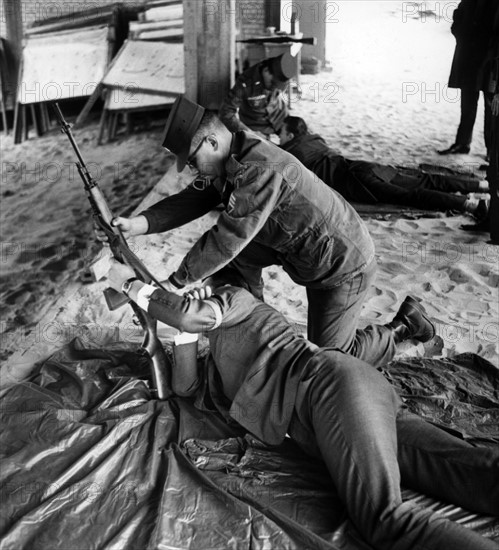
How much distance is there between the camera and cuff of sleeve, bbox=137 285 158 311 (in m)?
2.66

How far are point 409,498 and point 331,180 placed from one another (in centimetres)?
370

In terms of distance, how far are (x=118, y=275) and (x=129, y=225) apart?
1.47ft

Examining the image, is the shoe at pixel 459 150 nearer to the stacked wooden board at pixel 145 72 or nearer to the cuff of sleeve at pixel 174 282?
the stacked wooden board at pixel 145 72

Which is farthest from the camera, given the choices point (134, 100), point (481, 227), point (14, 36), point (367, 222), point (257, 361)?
point (14, 36)

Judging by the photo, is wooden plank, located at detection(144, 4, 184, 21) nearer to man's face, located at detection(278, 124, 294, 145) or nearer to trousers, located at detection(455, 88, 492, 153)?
man's face, located at detection(278, 124, 294, 145)

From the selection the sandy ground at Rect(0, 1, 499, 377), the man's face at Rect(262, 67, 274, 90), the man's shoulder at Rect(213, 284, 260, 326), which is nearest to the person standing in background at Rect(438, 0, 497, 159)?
the sandy ground at Rect(0, 1, 499, 377)

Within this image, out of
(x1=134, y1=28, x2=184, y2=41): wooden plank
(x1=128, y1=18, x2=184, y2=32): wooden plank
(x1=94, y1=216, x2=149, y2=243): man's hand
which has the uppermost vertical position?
(x1=128, y1=18, x2=184, y2=32): wooden plank

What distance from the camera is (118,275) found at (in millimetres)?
2818

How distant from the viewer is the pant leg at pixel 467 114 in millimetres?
7012

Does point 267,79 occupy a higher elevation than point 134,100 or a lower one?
higher

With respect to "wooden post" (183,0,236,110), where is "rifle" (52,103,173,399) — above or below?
below

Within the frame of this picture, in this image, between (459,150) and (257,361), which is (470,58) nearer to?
(459,150)

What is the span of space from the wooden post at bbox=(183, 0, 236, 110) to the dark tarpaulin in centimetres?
462

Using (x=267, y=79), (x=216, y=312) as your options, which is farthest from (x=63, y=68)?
(x=216, y=312)
